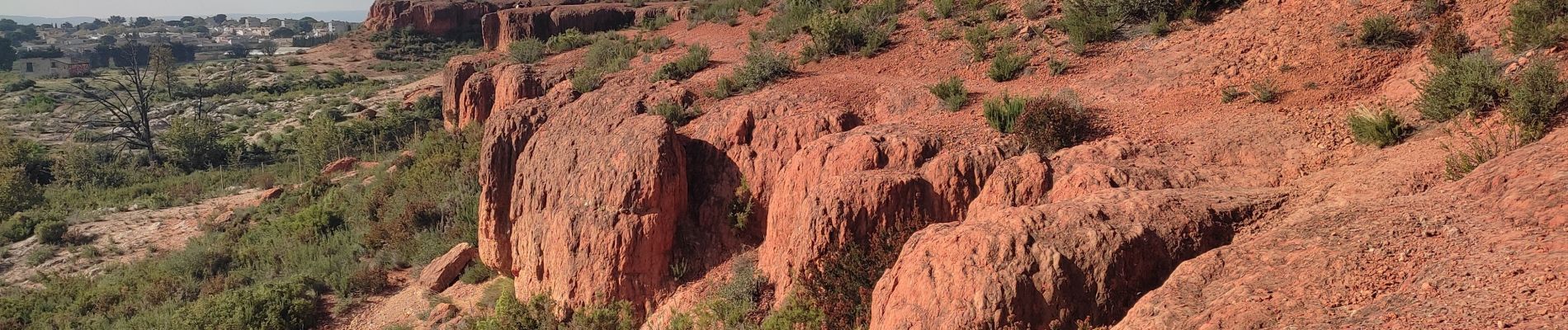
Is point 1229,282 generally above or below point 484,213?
above

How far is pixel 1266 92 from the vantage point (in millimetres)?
8477

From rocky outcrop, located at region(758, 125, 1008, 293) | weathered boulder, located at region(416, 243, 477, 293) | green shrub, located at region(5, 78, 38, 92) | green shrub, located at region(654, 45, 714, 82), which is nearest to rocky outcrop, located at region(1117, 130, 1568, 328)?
rocky outcrop, located at region(758, 125, 1008, 293)

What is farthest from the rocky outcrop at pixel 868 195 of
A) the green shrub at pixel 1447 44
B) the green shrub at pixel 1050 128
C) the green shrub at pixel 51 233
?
the green shrub at pixel 51 233

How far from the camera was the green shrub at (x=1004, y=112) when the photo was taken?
8.73 metres

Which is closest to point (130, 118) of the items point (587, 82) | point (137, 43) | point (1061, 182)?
point (587, 82)

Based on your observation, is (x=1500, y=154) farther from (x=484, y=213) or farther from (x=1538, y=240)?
(x=484, y=213)

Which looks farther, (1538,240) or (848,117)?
(848,117)

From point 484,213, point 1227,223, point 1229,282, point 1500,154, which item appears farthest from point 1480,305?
point 484,213

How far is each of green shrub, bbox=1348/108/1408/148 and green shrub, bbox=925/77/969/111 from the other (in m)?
3.65

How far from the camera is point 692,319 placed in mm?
8594

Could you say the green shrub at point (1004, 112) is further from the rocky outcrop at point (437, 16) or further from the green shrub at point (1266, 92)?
the rocky outcrop at point (437, 16)

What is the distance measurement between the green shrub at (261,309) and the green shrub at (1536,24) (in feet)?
46.7

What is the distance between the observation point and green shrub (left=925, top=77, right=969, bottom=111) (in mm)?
9609

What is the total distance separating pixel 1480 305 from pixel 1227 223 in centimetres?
195
